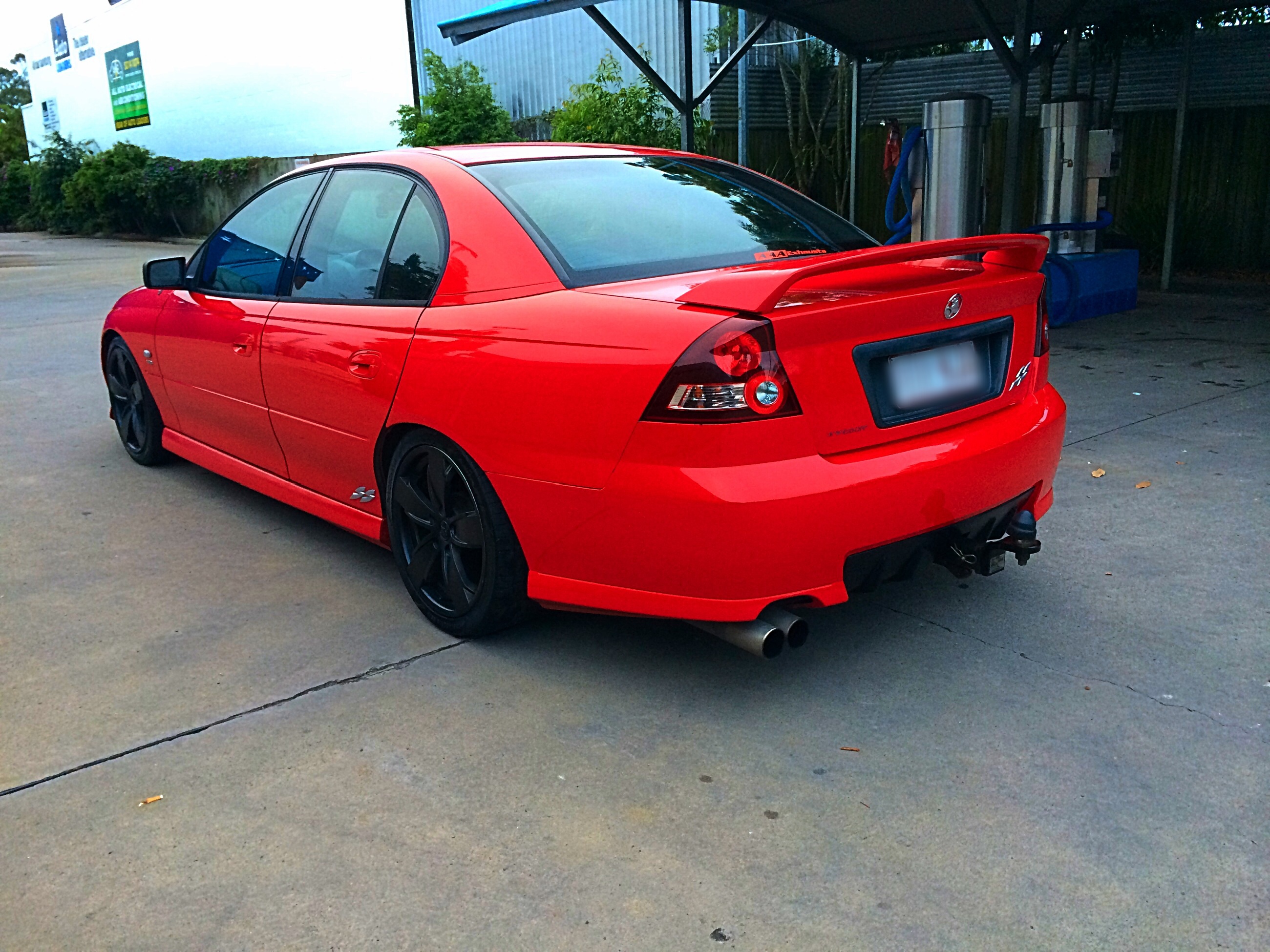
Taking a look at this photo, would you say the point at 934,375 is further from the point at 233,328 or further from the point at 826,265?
the point at 233,328

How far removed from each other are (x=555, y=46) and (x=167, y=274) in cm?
1448

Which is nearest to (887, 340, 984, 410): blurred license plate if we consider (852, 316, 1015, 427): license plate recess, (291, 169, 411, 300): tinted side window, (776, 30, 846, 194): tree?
(852, 316, 1015, 427): license plate recess

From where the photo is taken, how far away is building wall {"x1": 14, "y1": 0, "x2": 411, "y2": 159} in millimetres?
24875

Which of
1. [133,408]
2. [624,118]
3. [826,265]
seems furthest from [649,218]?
[624,118]

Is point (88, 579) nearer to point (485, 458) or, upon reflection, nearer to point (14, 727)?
point (14, 727)

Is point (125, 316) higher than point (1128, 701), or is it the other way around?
point (125, 316)

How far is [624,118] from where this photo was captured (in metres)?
15.0

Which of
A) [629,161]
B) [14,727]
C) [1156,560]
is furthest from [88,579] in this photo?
[1156,560]

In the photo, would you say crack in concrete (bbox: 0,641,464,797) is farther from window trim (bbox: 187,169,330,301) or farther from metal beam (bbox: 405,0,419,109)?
metal beam (bbox: 405,0,419,109)

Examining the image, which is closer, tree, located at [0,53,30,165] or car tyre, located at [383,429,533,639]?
car tyre, located at [383,429,533,639]

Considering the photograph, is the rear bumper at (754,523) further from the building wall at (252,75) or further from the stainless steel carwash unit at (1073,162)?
the building wall at (252,75)

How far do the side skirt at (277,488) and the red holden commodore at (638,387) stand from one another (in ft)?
0.06

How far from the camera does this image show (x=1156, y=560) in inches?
159

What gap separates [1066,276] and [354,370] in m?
7.63
